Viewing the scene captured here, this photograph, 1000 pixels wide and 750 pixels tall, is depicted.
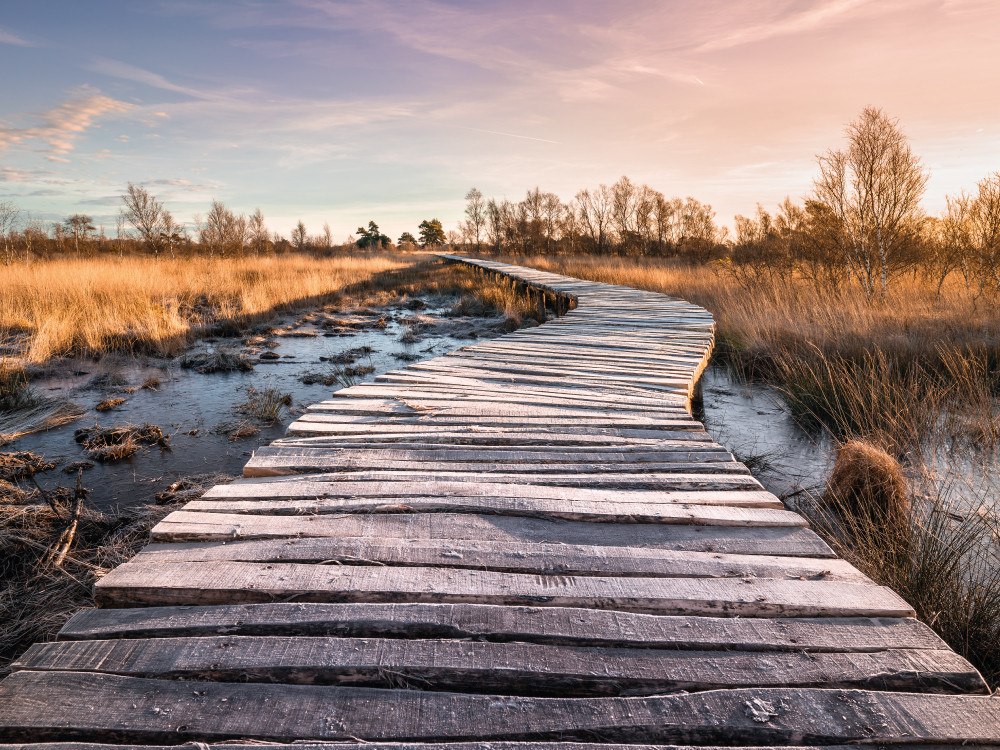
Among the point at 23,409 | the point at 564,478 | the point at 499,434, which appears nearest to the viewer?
the point at 564,478

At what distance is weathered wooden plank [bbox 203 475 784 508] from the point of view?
1.99 metres

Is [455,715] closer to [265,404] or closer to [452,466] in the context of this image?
[452,466]

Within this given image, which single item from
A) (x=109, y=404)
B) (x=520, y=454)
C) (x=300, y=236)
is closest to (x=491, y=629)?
(x=520, y=454)

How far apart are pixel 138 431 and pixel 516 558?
4.18 metres

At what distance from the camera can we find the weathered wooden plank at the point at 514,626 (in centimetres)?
126

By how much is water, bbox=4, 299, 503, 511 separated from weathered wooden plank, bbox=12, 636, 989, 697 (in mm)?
2593

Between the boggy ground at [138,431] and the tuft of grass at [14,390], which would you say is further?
the tuft of grass at [14,390]

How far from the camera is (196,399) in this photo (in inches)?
219

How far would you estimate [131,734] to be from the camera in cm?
102

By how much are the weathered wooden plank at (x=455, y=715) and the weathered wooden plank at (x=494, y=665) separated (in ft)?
0.10

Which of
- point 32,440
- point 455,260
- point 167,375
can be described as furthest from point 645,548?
point 455,260

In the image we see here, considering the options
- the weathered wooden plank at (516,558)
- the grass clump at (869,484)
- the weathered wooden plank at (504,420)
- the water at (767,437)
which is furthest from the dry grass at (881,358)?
the weathered wooden plank at (516,558)

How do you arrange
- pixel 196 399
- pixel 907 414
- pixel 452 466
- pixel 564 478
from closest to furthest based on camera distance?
pixel 564 478 < pixel 452 466 < pixel 907 414 < pixel 196 399

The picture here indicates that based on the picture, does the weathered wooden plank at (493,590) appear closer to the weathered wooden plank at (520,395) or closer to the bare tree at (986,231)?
the weathered wooden plank at (520,395)
